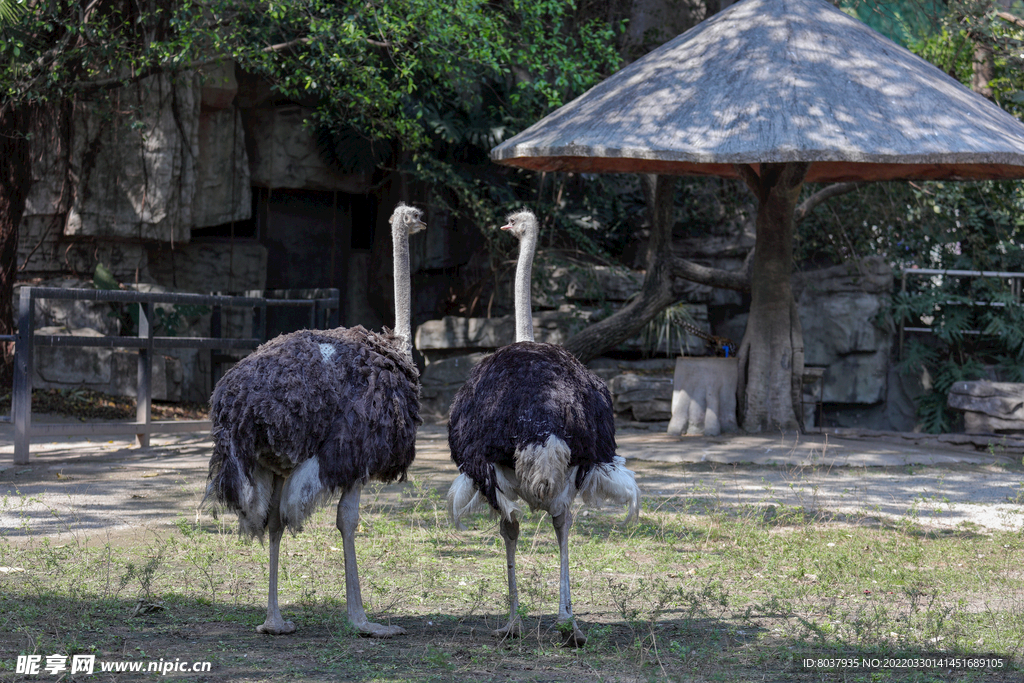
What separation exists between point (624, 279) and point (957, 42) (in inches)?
186

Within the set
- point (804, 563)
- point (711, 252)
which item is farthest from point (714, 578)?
point (711, 252)

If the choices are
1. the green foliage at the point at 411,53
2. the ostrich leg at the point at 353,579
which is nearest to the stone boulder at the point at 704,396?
the green foliage at the point at 411,53

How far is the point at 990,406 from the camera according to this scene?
404 inches

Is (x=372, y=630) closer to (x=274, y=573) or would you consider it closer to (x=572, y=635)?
(x=274, y=573)

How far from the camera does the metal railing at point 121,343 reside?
7441 millimetres

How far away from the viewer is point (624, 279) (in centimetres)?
1221

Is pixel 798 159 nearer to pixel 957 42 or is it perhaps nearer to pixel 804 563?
pixel 804 563

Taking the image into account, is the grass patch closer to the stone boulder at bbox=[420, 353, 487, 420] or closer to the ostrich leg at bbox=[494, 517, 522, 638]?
the ostrich leg at bbox=[494, 517, 522, 638]

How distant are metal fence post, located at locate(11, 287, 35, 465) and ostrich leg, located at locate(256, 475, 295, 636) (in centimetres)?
430

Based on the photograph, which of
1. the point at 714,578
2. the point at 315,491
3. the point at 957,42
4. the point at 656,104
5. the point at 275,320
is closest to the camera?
the point at 315,491

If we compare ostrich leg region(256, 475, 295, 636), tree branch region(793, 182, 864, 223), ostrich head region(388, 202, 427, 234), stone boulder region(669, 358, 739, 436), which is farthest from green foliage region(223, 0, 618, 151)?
ostrich leg region(256, 475, 295, 636)

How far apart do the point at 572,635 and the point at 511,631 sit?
0.84 feet

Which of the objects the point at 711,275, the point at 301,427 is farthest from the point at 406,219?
the point at 711,275

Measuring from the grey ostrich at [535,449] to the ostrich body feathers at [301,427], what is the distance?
33cm
